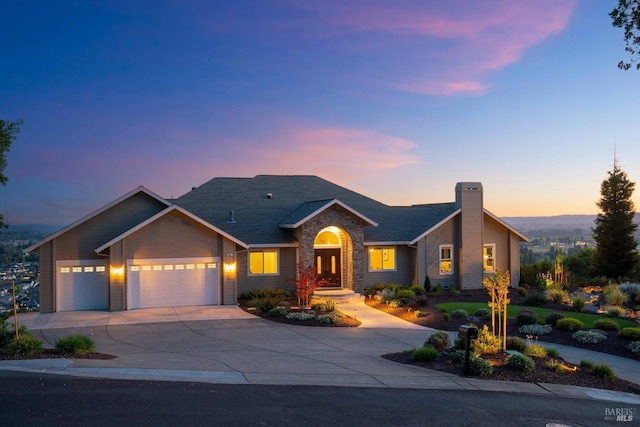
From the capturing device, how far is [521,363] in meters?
11.4

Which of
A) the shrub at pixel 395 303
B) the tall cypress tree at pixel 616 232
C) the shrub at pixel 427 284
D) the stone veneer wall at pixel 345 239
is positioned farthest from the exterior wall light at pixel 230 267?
the tall cypress tree at pixel 616 232

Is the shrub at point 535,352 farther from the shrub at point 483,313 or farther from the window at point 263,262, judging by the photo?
the window at point 263,262

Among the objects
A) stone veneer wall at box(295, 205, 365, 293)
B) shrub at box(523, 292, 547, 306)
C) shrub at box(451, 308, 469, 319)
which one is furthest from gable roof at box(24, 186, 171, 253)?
shrub at box(523, 292, 547, 306)

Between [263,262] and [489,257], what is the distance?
13612 mm

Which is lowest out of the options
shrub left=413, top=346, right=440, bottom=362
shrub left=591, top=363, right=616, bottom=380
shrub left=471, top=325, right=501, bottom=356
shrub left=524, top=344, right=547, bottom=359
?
shrub left=591, top=363, right=616, bottom=380

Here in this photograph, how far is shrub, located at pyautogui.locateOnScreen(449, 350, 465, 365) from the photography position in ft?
38.6

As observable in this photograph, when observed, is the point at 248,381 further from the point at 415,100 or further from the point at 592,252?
the point at 592,252

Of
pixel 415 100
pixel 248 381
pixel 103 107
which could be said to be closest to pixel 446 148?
pixel 415 100

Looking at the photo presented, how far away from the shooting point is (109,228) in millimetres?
22500

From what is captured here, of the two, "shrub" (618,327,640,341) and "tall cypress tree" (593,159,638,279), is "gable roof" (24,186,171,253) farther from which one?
"tall cypress tree" (593,159,638,279)

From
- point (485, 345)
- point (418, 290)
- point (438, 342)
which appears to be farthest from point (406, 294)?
point (485, 345)

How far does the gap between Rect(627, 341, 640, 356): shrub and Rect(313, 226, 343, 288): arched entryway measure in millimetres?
14582

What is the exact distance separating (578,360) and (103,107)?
988 inches

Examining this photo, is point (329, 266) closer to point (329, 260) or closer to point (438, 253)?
point (329, 260)
